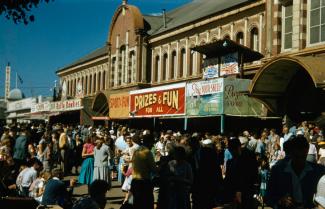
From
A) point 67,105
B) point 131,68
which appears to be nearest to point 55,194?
point 131,68

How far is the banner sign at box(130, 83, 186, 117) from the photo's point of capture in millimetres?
25422

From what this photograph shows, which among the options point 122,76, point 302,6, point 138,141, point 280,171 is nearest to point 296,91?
point 302,6

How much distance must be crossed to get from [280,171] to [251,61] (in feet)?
68.8

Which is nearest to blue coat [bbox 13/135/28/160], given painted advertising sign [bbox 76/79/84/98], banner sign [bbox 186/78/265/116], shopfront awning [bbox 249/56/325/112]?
banner sign [bbox 186/78/265/116]

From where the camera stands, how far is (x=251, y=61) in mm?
26250

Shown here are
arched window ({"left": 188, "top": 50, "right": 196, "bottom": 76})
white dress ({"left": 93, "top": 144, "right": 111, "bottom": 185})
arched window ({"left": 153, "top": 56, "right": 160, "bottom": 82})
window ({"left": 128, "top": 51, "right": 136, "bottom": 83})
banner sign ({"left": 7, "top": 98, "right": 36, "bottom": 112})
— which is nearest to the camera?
white dress ({"left": 93, "top": 144, "right": 111, "bottom": 185})

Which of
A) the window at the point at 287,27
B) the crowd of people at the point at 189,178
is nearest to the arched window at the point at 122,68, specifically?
the window at the point at 287,27

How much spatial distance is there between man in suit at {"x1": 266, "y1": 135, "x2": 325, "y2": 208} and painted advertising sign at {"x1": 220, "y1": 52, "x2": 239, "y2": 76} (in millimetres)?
19633

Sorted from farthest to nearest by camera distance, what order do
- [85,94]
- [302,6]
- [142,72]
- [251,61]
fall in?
[85,94]
[142,72]
[251,61]
[302,6]

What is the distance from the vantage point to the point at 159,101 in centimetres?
2752

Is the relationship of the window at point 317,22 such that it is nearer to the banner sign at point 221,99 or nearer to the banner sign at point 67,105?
the banner sign at point 221,99

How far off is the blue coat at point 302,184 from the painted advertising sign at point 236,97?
16.6 meters

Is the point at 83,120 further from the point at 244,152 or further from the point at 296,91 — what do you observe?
the point at 244,152

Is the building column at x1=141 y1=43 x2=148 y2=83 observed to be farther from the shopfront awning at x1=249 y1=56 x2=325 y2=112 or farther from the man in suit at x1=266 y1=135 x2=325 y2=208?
the man in suit at x1=266 y1=135 x2=325 y2=208
